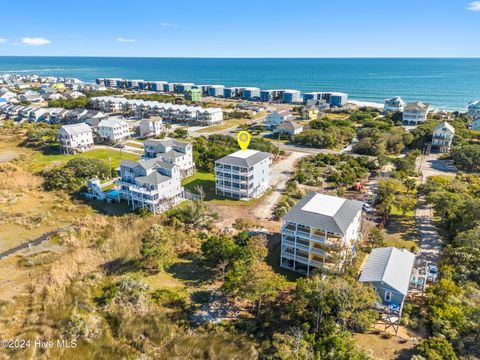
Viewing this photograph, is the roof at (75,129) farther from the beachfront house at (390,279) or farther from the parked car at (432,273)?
the parked car at (432,273)

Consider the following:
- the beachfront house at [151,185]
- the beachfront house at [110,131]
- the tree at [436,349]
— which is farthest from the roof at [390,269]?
the beachfront house at [110,131]

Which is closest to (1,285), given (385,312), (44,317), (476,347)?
(44,317)

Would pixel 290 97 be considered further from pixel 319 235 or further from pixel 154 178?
pixel 319 235

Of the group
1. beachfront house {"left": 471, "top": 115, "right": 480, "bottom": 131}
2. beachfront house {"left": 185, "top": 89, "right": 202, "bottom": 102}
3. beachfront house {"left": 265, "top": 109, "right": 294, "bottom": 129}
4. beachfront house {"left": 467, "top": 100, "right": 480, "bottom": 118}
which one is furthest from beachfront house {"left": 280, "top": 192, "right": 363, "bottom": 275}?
beachfront house {"left": 185, "top": 89, "right": 202, "bottom": 102}

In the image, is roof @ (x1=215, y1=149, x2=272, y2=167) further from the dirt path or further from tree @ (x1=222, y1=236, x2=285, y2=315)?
tree @ (x1=222, y1=236, x2=285, y2=315)

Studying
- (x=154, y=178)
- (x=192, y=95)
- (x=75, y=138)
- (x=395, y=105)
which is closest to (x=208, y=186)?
(x=154, y=178)

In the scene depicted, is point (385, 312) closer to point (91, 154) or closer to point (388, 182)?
point (388, 182)
